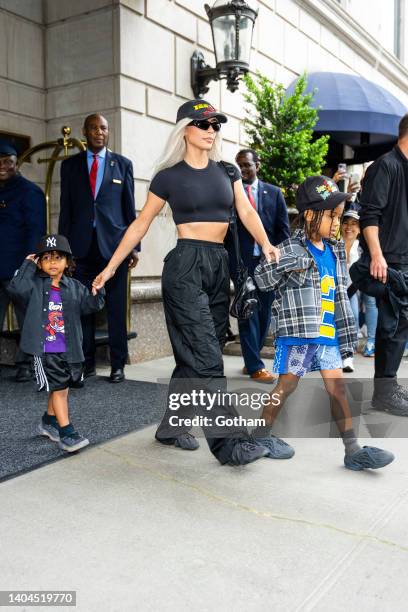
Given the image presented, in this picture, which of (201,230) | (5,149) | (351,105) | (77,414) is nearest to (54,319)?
(201,230)

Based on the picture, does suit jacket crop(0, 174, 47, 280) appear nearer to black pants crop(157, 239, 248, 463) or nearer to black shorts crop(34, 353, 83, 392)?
black shorts crop(34, 353, 83, 392)

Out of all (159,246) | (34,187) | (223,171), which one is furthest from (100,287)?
(159,246)

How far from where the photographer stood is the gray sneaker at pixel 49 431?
150 inches

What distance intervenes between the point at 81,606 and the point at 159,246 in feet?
17.9

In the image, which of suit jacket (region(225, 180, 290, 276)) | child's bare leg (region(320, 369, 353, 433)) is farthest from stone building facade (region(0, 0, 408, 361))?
child's bare leg (region(320, 369, 353, 433))

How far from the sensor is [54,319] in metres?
3.61

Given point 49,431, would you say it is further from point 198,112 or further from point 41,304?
point 198,112

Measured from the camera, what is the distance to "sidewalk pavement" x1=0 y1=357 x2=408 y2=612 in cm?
206

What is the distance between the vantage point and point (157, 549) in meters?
2.37

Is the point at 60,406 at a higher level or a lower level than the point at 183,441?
higher

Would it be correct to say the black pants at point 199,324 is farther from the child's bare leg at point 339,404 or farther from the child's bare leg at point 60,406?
the child's bare leg at point 60,406

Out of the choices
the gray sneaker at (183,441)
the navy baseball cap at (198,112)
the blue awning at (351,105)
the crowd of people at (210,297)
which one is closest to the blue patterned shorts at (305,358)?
the crowd of people at (210,297)

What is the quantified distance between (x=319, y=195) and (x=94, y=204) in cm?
282

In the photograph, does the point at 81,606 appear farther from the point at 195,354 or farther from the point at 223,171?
the point at 223,171
